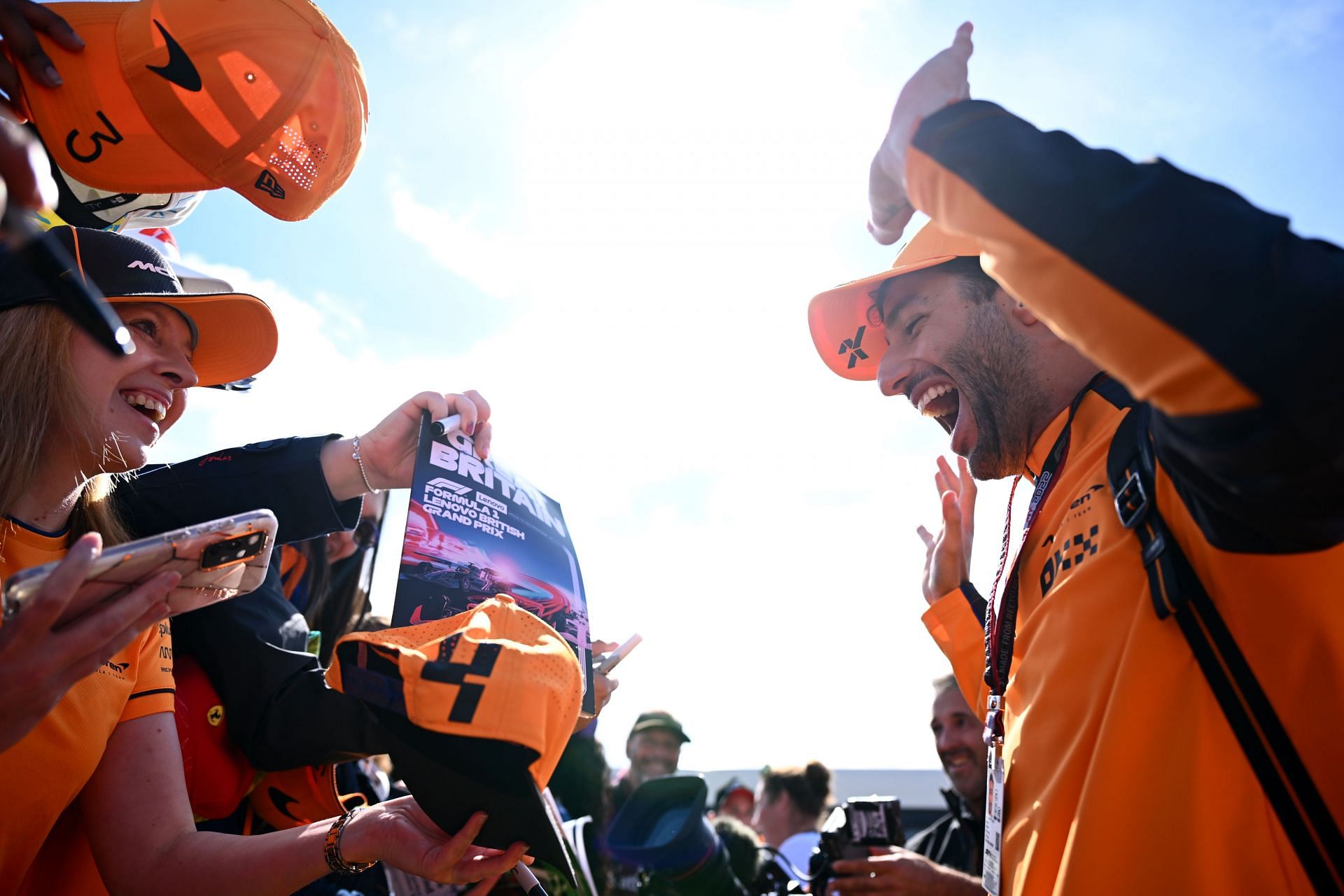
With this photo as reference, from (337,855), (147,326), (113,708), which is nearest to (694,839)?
(337,855)

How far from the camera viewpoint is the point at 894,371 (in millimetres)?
2590

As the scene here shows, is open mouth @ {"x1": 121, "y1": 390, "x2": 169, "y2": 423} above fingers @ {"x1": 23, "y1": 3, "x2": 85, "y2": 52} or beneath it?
beneath

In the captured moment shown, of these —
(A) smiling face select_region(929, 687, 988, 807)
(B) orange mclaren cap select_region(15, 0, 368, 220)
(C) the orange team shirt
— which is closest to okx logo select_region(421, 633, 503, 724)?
(C) the orange team shirt

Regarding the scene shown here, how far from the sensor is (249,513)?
143 cm

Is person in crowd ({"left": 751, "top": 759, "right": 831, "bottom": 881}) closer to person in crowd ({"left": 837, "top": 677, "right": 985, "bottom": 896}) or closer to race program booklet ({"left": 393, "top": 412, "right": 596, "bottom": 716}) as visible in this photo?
person in crowd ({"left": 837, "top": 677, "right": 985, "bottom": 896})

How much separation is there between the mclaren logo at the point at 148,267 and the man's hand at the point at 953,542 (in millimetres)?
2480

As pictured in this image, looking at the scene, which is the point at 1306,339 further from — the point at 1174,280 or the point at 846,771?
the point at 846,771

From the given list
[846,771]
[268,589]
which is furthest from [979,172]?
[846,771]

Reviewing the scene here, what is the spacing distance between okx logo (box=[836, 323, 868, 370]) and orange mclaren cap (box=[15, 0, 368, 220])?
194 centimetres

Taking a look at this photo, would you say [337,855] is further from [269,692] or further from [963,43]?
[963,43]

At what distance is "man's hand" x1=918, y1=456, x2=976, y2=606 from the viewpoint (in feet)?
8.65

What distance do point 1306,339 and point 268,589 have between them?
2498 mm

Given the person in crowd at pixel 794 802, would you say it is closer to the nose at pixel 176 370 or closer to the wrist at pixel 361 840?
the wrist at pixel 361 840

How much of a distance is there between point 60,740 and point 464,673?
1.18 m
